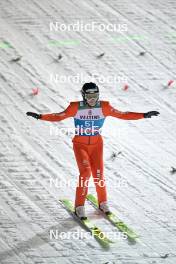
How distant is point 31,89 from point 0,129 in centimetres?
100

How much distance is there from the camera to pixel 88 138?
7.33m

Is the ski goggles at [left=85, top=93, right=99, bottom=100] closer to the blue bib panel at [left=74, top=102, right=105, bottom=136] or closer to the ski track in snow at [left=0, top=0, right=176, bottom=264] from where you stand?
the blue bib panel at [left=74, top=102, right=105, bottom=136]

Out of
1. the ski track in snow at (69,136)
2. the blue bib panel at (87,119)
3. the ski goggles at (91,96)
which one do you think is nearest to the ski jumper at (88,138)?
the blue bib panel at (87,119)

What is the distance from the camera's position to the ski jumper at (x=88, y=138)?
727 cm

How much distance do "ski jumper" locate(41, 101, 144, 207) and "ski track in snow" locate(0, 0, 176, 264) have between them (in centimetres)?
37

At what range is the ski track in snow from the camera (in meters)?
6.95

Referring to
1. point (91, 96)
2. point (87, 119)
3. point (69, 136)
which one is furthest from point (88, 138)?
point (69, 136)

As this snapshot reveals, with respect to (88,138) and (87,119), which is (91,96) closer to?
(87,119)

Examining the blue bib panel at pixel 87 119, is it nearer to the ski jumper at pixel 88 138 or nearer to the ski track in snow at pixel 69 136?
the ski jumper at pixel 88 138

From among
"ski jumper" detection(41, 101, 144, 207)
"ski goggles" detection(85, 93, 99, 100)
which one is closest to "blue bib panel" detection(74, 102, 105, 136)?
"ski jumper" detection(41, 101, 144, 207)

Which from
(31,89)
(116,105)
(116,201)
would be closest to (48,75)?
(31,89)

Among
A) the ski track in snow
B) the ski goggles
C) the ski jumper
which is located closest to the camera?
the ski track in snow

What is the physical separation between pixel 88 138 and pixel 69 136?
4.56ft

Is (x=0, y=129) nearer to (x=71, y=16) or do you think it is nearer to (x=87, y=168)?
(x=87, y=168)
